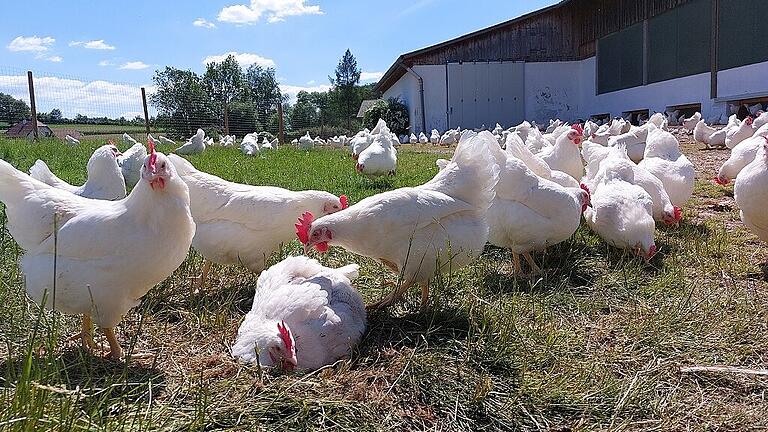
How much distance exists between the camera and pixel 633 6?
2322 cm

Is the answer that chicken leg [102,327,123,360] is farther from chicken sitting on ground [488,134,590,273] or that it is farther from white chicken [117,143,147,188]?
white chicken [117,143,147,188]

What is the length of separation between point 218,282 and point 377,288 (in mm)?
1279

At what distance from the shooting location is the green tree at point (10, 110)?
19219 mm

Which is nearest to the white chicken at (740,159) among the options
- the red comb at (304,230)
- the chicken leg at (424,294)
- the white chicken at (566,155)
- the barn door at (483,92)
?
the white chicken at (566,155)

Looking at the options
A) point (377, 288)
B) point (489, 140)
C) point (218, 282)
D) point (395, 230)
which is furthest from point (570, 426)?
point (218, 282)

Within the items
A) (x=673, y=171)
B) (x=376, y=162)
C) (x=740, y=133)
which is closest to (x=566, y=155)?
(x=673, y=171)

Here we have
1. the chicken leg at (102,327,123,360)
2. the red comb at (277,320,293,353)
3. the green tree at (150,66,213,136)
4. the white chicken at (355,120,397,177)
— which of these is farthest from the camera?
the green tree at (150,66,213,136)

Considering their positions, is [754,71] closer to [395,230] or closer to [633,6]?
[633,6]

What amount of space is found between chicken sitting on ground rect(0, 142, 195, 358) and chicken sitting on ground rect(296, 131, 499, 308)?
0.88m

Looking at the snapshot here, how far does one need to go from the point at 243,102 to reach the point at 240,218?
36.9 meters

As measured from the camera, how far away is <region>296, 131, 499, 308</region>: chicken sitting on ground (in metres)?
3.30

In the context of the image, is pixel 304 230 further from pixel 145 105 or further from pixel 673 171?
pixel 145 105

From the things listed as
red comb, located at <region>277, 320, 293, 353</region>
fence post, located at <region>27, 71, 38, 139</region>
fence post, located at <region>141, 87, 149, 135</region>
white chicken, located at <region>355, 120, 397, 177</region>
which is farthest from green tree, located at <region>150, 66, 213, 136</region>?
red comb, located at <region>277, 320, 293, 353</region>

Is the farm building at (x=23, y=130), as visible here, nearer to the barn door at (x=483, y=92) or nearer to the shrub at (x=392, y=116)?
the shrub at (x=392, y=116)
